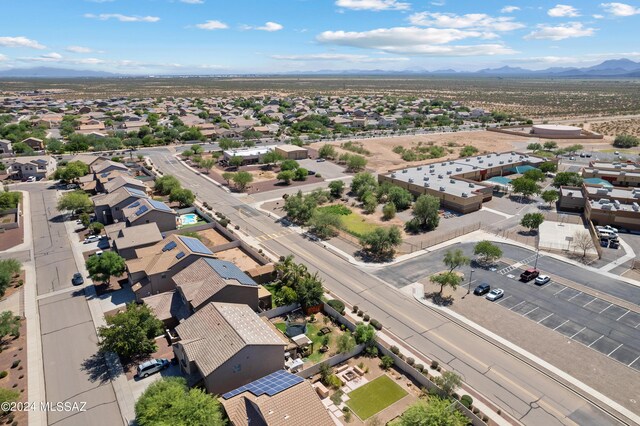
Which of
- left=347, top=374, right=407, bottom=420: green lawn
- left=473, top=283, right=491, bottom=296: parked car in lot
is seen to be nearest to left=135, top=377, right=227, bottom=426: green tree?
left=347, top=374, right=407, bottom=420: green lawn

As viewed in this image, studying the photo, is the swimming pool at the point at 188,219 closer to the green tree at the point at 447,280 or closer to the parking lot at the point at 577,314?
the green tree at the point at 447,280

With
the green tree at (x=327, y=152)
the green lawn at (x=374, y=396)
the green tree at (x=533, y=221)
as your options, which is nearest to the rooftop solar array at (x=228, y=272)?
the green lawn at (x=374, y=396)

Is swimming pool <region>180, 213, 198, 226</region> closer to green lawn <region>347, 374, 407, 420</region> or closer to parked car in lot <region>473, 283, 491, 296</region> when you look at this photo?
green lawn <region>347, 374, 407, 420</region>

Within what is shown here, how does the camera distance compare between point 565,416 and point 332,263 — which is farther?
point 332,263

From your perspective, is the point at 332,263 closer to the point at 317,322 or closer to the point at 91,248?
the point at 317,322

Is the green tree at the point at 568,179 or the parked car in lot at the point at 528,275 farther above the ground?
the green tree at the point at 568,179

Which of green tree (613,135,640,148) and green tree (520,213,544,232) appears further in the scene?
green tree (613,135,640,148)

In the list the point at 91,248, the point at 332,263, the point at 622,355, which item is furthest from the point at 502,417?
the point at 91,248
